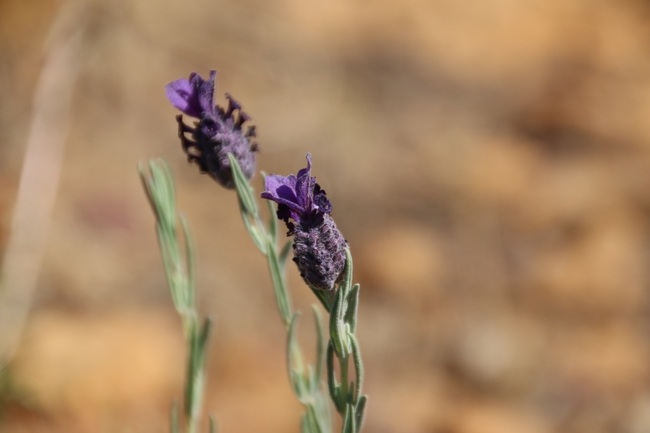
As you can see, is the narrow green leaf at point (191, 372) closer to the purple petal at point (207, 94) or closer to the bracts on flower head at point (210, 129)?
the bracts on flower head at point (210, 129)

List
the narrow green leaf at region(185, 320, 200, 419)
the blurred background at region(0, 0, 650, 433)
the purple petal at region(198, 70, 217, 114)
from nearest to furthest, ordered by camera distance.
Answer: the purple petal at region(198, 70, 217, 114), the narrow green leaf at region(185, 320, 200, 419), the blurred background at region(0, 0, 650, 433)

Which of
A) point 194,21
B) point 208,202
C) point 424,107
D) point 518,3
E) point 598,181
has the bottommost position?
point 208,202

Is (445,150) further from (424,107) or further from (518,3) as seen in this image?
(518,3)

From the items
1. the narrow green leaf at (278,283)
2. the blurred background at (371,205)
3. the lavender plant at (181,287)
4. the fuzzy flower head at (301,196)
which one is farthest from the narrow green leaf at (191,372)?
the blurred background at (371,205)

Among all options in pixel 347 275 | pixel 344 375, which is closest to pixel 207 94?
pixel 347 275

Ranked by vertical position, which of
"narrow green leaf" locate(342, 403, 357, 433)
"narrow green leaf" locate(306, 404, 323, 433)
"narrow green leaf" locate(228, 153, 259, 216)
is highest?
"narrow green leaf" locate(228, 153, 259, 216)

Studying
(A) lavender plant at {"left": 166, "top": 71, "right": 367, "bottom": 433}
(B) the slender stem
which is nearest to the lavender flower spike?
(A) lavender plant at {"left": 166, "top": 71, "right": 367, "bottom": 433}

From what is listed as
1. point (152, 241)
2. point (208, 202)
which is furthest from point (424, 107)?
point (152, 241)

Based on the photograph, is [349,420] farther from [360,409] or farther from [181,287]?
[181,287]

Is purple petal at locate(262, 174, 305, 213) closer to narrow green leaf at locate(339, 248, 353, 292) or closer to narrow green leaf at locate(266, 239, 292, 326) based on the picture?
narrow green leaf at locate(339, 248, 353, 292)
